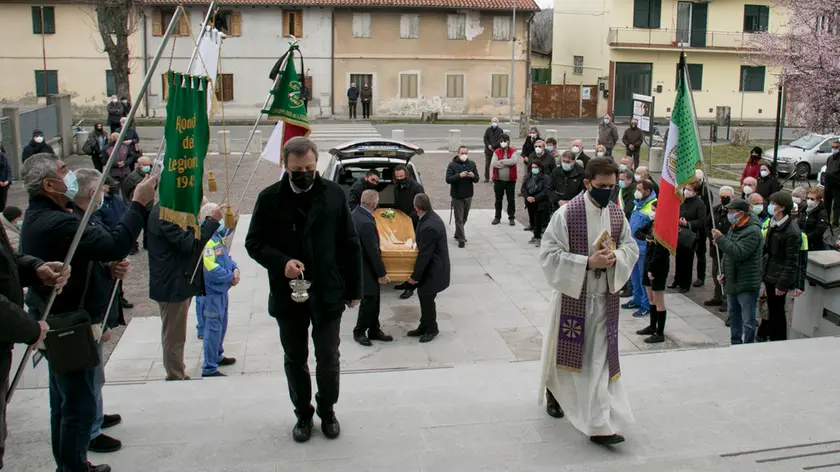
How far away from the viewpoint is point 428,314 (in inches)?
393

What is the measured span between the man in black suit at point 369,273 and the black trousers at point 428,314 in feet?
1.42

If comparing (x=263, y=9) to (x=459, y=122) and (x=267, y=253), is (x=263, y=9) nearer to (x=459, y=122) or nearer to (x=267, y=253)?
(x=459, y=122)

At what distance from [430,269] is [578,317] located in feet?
13.6

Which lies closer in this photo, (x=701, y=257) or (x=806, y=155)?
(x=701, y=257)

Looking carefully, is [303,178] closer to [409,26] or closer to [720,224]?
[720,224]

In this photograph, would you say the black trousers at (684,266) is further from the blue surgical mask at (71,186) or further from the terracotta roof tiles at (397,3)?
the terracotta roof tiles at (397,3)

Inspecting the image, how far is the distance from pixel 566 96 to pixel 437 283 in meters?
37.1

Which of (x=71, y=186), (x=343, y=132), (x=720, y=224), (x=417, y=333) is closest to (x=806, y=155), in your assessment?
(x=720, y=224)

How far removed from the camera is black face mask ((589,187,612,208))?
5.70m

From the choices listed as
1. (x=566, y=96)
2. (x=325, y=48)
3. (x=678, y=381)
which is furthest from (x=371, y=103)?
(x=678, y=381)

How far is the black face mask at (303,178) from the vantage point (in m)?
5.25

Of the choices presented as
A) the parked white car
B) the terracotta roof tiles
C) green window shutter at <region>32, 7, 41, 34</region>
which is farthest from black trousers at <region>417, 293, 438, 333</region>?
green window shutter at <region>32, 7, 41, 34</region>

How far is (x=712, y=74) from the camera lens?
152ft

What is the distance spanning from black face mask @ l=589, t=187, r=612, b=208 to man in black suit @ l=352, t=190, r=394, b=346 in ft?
14.1
